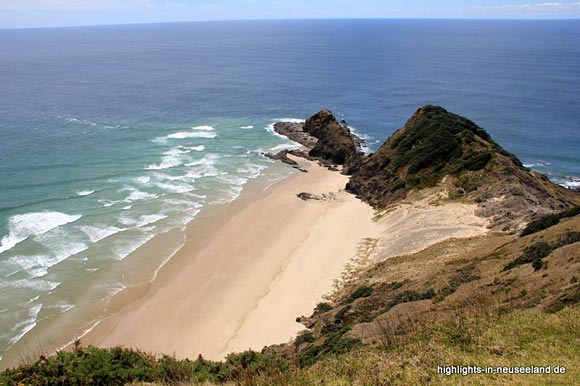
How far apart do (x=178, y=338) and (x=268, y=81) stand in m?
112

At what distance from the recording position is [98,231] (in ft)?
143

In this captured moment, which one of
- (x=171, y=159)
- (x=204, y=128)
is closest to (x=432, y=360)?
(x=171, y=159)

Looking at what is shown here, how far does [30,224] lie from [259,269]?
24.4 m

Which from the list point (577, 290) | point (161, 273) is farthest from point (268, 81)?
point (577, 290)

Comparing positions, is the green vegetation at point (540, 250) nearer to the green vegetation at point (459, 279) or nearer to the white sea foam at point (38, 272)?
the green vegetation at point (459, 279)

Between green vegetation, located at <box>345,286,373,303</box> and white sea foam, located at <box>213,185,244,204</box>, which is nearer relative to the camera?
green vegetation, located at <box>345,286,373,303</box>

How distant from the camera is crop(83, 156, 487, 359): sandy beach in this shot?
29828 millimetres

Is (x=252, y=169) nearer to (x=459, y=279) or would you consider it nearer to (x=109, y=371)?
(x=459, y=279)

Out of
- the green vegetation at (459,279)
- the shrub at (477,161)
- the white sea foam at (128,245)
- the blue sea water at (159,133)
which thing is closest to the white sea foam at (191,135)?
the blue sea water at (159,133)

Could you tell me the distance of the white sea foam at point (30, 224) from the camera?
135ft

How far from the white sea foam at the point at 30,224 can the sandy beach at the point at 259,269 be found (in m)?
13.6

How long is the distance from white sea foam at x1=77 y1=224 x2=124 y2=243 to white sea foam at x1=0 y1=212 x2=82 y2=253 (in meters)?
2.75

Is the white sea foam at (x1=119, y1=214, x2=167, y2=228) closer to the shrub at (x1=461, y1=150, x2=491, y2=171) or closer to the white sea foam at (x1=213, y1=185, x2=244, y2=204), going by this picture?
the white sea foam at (x1=213, y1=185, x2=244, y2=204)

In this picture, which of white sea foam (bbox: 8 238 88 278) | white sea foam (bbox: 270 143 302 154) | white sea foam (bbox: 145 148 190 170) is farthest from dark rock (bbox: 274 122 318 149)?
white sea foam (bbox: 8 238 88 278)
